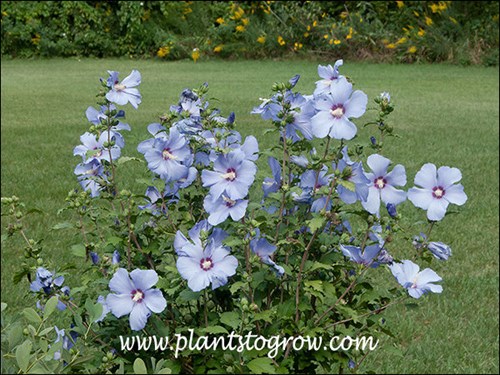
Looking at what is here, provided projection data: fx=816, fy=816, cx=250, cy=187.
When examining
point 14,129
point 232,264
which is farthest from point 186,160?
point 14,129

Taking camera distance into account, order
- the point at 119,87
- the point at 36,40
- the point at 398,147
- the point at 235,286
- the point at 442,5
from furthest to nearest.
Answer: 1. the point at 36,40
2. the point at 442,5
3. the point at 398,147
4. the point at 119,87
5. the point at 235,286

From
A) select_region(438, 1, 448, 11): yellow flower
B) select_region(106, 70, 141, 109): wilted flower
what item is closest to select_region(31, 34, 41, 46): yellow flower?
select_region(438, 1, 448, 11): yellow flower

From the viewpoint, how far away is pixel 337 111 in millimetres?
1471

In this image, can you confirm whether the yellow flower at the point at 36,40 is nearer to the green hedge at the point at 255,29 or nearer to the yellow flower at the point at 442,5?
the green hedge at the point at 255,29

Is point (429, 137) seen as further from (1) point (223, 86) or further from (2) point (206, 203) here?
(2) point (206, 203)

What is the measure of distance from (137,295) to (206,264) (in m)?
0.14

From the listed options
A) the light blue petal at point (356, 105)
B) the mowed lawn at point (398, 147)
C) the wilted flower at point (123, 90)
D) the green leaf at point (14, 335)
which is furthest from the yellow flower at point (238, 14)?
the green leaf at point (14, 335)

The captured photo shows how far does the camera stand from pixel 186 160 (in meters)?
1.62

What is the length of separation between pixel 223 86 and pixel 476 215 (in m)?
4.35

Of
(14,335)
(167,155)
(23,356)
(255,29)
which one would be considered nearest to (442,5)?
(255,29)

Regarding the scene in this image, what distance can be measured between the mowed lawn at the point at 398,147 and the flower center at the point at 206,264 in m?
0.41

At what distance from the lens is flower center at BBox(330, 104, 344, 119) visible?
57.9 inches

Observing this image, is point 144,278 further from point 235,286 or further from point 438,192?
point 438,192

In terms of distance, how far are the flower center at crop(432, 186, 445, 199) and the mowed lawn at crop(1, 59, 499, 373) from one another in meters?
0.36
